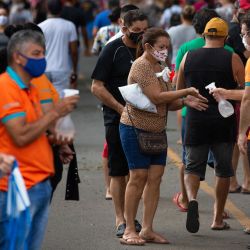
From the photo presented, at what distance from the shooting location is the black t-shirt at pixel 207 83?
8.80 meters

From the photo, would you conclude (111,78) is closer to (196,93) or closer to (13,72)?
(196,93)

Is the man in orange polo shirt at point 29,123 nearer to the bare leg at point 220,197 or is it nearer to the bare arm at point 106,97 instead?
the bare arm at point 106,97

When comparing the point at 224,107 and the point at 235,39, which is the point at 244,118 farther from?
the point at 235,39

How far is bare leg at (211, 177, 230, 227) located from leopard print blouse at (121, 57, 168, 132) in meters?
0.90

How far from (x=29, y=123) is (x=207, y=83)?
9.80 ft

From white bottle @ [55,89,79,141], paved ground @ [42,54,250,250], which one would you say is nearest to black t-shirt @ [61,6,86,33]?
paved ground @ [42,54,250,250]

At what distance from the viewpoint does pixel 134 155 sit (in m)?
8.52

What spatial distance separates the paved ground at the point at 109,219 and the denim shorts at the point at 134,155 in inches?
26.4

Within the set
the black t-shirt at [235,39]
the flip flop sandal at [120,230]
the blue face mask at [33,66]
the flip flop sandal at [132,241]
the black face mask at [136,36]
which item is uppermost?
the blue face mask at [33,66]

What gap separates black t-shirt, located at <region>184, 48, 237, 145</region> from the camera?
8.80m

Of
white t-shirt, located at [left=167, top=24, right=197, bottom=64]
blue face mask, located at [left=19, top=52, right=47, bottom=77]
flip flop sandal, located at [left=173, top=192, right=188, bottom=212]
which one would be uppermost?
blue face mask, located at [left=19, top=52, right=47, bottom=77]

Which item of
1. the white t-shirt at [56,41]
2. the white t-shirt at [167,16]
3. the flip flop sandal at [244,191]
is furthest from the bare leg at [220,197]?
the white t-shirt at [167,16]

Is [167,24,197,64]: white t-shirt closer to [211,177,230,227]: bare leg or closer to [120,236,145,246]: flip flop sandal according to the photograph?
[211,177,230,227]: bare leg

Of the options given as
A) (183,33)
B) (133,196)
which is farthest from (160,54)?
(183,33)
